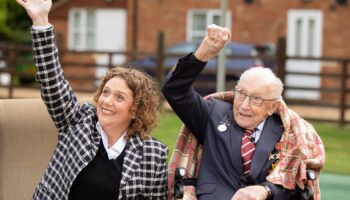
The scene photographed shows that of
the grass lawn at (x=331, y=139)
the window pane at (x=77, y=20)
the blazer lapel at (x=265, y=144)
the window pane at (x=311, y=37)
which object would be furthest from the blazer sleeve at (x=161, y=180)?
the window pane at (x=77, y=20)

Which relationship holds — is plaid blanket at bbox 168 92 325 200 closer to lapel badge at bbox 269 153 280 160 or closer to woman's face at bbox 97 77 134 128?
lapel badge at bbox 269 153 280 160

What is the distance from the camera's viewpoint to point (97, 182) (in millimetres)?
4773

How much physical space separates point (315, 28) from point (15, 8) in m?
12.4

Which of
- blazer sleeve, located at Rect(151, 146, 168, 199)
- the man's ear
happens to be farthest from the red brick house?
blazer sleeve, located at Rect(151, 146, 168, 199)

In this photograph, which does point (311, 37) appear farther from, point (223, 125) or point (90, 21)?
point (223, 125)

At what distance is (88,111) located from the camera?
16.3 ft

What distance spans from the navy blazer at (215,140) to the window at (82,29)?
25997mm

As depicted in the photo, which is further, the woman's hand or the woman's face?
the woman's face

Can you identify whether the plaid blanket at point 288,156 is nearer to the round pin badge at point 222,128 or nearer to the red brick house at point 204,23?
the round pin badge at point 222,128

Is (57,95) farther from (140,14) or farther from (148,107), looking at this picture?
(140,14)

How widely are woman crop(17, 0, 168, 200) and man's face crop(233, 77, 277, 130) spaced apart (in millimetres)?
438

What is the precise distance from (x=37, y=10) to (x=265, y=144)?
132 centimetres

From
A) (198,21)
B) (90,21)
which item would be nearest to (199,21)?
(198,21)

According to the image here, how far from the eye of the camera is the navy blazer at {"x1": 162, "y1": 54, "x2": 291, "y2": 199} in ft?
16.4
